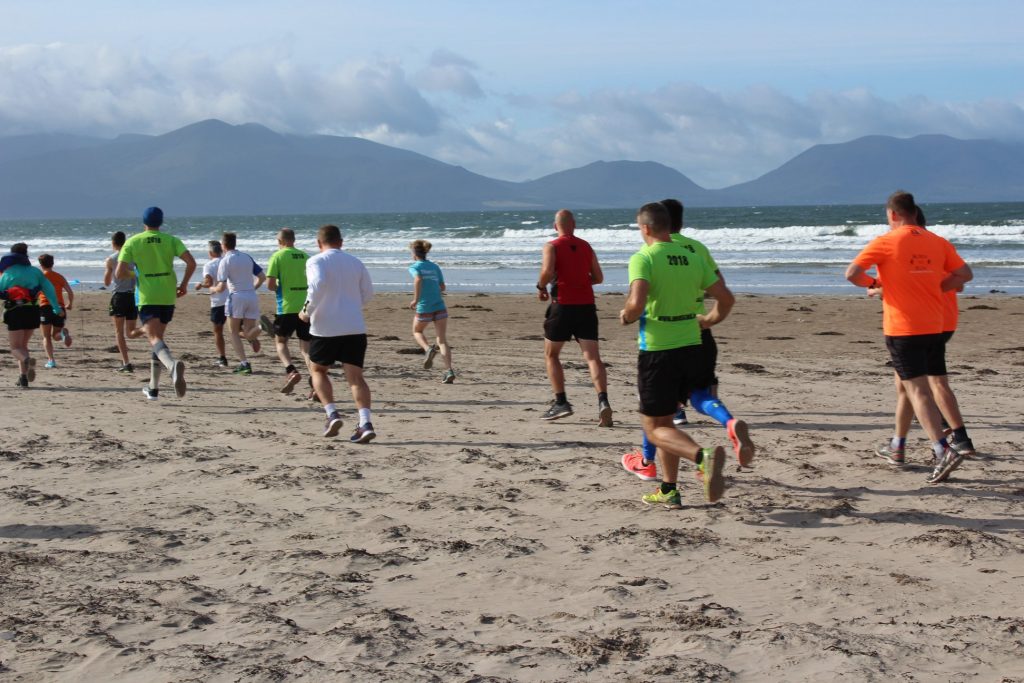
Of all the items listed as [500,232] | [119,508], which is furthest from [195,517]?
[500,232]

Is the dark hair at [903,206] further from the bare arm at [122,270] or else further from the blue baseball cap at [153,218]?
the bare arm at [122,270]

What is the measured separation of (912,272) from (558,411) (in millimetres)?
3171

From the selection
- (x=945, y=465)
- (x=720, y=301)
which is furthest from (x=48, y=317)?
(x=945, y=465)

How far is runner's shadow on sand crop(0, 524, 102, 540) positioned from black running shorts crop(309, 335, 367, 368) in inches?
95.7

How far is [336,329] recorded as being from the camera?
748 centimetres

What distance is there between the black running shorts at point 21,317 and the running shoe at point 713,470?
7742 mm

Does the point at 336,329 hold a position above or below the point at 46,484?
above

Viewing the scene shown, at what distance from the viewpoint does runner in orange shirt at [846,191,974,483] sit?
6254 millimetres

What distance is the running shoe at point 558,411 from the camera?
849 centimetres

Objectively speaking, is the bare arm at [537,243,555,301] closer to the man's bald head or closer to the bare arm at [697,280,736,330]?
the man's bald head

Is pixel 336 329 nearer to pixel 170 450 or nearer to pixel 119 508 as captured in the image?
pixel 170 450

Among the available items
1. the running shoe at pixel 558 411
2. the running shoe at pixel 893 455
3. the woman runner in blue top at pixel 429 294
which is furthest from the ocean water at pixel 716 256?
the running shoe at pixel 893 455

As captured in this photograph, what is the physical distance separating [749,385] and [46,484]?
22.3 ft

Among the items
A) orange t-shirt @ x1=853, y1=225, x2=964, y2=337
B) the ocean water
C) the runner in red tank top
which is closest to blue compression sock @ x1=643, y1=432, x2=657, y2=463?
orange t-shirt @ x1=853, y1=225, x2=964, y2=337
